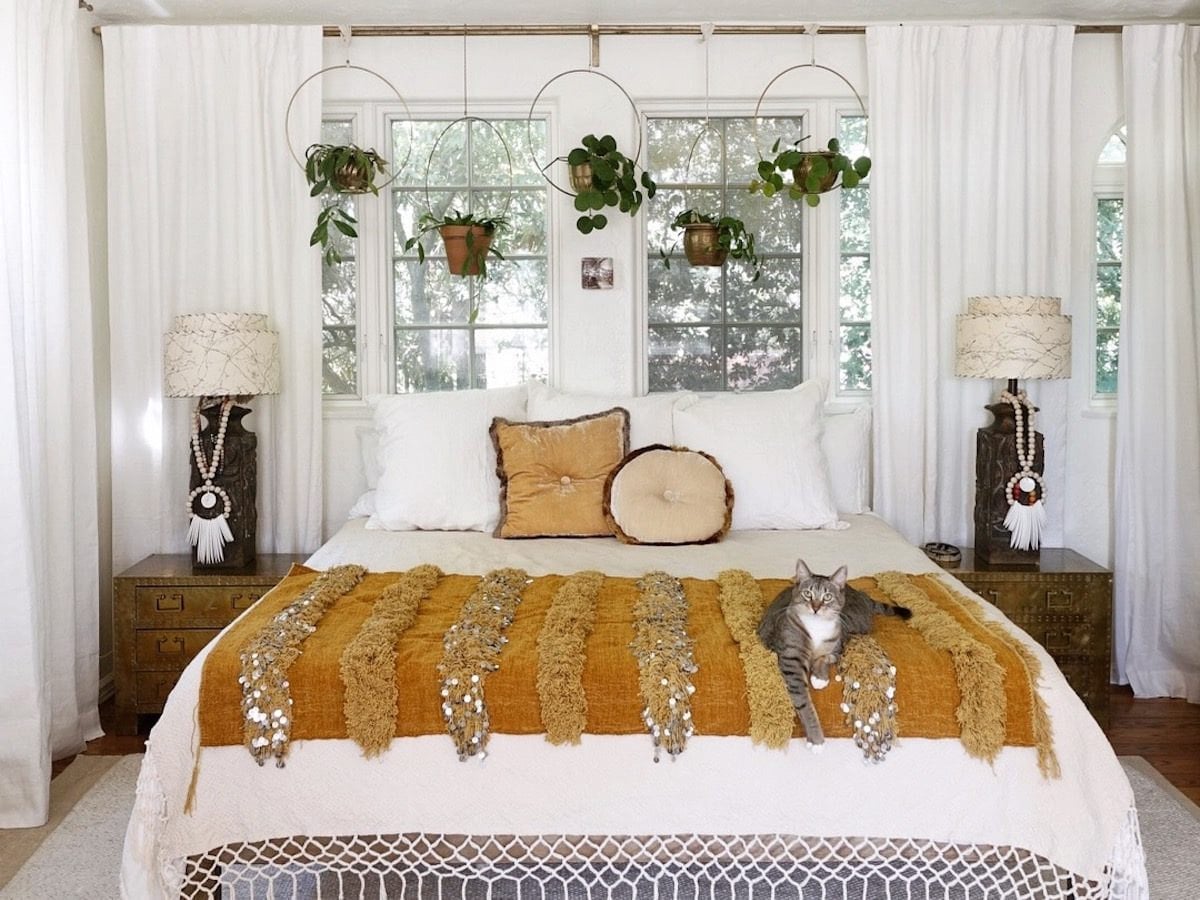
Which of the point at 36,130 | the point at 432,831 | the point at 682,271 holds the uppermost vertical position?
the point at 36,130

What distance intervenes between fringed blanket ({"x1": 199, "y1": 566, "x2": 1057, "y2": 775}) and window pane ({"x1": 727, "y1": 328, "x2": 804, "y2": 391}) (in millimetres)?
1958

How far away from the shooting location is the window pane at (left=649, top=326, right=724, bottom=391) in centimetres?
429

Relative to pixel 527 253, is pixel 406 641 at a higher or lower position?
lower

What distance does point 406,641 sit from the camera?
2406 mm

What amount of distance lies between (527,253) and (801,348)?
1121 millimetres

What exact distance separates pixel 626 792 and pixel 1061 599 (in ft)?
6.85

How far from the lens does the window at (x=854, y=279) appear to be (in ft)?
13.9

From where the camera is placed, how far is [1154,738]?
363 centimetres

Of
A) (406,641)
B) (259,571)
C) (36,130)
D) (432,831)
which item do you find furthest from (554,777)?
(36,130)

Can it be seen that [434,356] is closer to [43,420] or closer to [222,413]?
[222,413]

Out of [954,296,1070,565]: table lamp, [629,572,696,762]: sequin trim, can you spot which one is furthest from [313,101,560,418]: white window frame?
[629,572,696,762]: sequin trim

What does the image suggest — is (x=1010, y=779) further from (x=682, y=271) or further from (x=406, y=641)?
(x=682, y=271)

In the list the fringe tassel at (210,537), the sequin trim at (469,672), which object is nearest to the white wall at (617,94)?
the fringe tassel at (210,537)

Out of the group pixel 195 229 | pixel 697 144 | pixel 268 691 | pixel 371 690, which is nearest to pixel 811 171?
pixel 697 144
